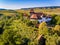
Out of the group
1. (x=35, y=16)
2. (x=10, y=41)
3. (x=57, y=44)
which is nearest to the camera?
(x=10, y=41)

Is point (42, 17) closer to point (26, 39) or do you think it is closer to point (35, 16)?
point (35, 16)

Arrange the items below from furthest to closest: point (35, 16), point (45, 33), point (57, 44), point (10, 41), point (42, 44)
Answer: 1. point (35, 16)
2. point (45, 33)
3. point (42, 44)
4. point (57, 44)
5. point (10, 41)

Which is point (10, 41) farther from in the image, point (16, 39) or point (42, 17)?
point (42, 17)

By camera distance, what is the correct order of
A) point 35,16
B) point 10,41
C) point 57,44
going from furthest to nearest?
point 35,16 → point 57,44 → point 10,41

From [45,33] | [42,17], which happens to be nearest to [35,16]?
[42,17]

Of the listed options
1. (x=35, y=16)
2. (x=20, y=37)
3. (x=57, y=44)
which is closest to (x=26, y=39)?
(x=20, y=37)

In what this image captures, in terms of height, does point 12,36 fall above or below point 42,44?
above

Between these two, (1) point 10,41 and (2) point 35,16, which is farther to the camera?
(2) point 35,16

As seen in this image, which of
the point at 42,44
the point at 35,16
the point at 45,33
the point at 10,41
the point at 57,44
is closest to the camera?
the point at 10,41

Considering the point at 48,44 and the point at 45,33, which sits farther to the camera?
the point at 45,33
